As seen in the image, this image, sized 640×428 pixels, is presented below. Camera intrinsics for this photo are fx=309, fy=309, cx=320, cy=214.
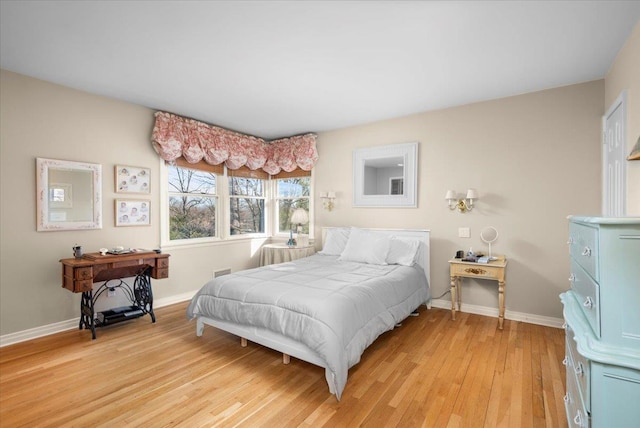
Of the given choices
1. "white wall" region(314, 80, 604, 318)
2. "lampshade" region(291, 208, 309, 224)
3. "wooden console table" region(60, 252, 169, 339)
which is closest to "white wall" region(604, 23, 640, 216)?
"white wall" region(314, 80, 604, 318)

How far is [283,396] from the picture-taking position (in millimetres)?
2139

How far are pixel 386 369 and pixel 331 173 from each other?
3214 mm

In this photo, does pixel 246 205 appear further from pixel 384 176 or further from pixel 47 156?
pixel 47 156

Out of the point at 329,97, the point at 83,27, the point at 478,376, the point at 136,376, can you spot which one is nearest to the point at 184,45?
the point at 83,27

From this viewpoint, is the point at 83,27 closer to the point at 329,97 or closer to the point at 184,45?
the point at 184,45

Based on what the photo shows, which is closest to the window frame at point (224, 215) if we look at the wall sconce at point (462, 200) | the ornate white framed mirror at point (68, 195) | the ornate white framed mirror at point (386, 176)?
the ornate white framed mirror at point (68, 195)

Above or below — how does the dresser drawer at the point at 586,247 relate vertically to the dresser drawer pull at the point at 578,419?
above

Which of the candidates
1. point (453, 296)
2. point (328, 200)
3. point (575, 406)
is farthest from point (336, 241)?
point (575, 406)

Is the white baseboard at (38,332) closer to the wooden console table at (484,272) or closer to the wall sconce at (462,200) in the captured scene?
the wooden console table at (484,272)

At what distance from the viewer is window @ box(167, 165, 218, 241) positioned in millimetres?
4363

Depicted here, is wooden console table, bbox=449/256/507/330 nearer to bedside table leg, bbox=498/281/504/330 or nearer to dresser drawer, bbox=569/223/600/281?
bedside table leg, bbox=498/281/504/330

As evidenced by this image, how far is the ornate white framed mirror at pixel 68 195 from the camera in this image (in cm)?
314

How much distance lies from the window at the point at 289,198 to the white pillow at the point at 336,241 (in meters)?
0.92

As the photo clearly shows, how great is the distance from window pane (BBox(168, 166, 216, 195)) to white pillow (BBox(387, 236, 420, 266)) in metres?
2.89
